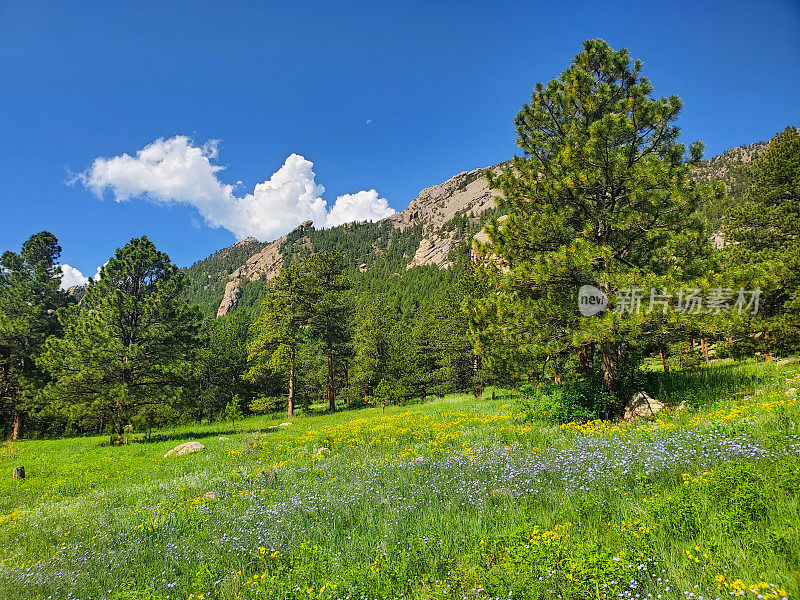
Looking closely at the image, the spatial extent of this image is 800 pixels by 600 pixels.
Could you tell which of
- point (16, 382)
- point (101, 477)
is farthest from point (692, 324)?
point (16, 382)

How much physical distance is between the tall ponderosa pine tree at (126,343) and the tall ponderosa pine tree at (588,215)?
20013 mm

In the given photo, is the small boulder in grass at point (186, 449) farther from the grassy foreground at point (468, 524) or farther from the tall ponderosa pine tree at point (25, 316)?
the tall ponderosa pine tree at point (25, 316)

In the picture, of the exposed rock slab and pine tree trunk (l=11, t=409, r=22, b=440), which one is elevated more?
the exposed rock slab

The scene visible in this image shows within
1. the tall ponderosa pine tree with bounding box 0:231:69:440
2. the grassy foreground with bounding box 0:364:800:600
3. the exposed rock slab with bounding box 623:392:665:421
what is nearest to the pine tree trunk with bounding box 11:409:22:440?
the tall ponderosa pine tree with bounding box 0:231:69:440

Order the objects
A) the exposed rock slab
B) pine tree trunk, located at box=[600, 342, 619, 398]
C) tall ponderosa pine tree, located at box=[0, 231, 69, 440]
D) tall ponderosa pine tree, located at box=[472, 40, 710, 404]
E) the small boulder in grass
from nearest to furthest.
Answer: tall ponderosa pine tree, located at box=[472, 40, 710, 404], the exposed rock slab, pine tree trunk, located at box=[600, 342, 619, 398], the small boulder in grass, tall ponderosa pine tree, located at box=[0, 231, 69, 440]

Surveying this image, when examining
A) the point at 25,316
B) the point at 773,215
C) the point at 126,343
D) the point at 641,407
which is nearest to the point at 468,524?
the point at 641,407

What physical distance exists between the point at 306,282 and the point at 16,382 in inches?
921

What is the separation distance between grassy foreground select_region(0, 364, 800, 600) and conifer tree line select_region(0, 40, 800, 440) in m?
2.96

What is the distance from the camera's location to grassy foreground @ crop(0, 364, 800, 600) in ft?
10.5

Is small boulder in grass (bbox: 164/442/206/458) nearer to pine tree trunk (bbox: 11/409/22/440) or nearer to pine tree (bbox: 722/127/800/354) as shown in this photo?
pine tree trunk (bbox: 11/409/22/440)

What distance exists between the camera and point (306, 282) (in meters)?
32.2

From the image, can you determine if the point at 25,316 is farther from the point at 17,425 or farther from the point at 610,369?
the point at 610,369

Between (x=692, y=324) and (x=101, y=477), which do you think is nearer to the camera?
(x=692, y=324)

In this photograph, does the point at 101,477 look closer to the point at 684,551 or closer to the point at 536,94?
the point at 684,551
